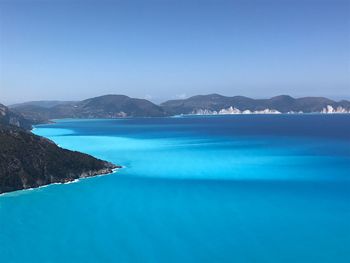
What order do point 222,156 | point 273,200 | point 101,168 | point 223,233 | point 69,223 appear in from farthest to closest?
point 222,156 → point 101,168 → point 273,200 → point 69,223 → point 223,233

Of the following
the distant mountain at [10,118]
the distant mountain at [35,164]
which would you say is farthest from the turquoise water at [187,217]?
the distant mountain at [10,118]

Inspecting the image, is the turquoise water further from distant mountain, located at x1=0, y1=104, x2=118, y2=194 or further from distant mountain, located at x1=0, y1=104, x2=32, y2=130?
distant mountain, located at x1=0, y1=104, x2=32, y2=130

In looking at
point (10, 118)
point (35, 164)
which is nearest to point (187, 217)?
point (35, 164)

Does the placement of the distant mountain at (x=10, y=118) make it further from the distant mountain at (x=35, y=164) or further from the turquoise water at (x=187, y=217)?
the turquoise water at (x=187, y=217)

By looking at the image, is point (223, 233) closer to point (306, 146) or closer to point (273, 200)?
point (273, 200)

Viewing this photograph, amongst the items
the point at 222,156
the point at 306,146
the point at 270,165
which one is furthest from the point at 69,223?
the point at 306,146

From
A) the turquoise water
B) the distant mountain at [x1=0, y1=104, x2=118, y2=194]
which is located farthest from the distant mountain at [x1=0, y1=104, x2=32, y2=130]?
the turquoise water

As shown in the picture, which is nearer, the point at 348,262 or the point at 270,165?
the point at 348,262

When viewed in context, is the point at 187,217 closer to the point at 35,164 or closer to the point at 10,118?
the point at 35,164
